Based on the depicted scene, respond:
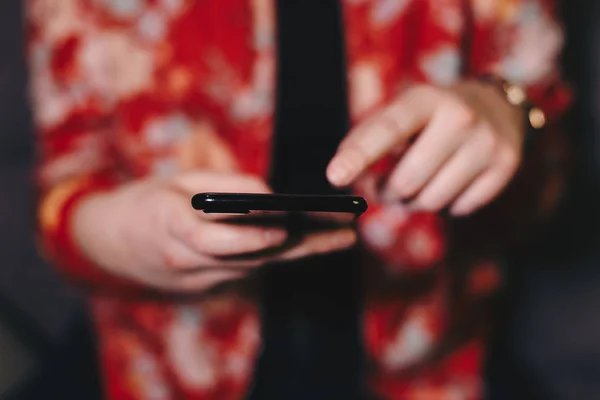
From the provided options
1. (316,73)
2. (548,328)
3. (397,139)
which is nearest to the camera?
(397,139)

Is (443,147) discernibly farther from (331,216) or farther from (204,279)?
(204,279)

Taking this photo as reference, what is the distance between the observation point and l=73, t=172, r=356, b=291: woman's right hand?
400 millimetres

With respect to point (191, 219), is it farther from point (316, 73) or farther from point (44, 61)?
point (44, 61)

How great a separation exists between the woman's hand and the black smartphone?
0.24ft

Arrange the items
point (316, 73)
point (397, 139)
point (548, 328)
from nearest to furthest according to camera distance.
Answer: point (397, 139), point (316, 73), point (548, 328)

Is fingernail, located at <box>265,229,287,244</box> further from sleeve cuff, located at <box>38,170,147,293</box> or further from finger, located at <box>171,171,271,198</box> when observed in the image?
sleeve cuff, located at <box>38,170,147,293</box>

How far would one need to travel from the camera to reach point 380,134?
1.28 feet

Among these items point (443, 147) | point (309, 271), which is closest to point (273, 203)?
point (443, 147)

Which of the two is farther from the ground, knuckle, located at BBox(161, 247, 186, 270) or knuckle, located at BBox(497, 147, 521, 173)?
knuckle, located at BBox(161, 247, 186, 270)

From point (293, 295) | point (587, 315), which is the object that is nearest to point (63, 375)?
point (293, 295)

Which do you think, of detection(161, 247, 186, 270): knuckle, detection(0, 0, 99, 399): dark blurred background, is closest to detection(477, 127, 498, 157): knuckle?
detection(161, 247, 186, 270): knuckle

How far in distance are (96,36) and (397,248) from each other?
383 mm

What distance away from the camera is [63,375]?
2.35ft

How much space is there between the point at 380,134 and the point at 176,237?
0.17 m
